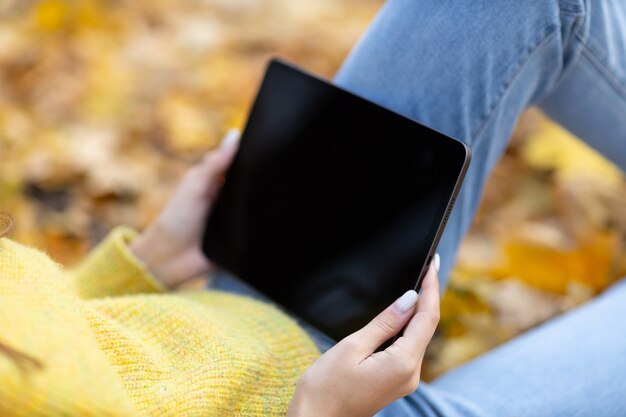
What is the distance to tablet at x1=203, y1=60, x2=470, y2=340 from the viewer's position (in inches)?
28.6

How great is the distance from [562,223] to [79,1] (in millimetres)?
1573

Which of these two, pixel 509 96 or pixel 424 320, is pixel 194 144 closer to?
pixel 509 96

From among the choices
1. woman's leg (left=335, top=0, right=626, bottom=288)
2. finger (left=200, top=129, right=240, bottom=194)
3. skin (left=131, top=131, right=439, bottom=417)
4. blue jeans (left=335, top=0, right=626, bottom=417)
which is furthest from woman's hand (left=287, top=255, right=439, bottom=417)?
finger (left=200, top=129, right=240, bottom=194)

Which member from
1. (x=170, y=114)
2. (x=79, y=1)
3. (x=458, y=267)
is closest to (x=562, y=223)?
(x=458, y=267)

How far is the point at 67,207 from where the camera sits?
1.51m

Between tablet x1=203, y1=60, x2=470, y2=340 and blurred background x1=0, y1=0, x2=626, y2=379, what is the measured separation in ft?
1.31

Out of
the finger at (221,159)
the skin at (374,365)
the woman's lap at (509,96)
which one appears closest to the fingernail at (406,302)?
the skin at (374,365)

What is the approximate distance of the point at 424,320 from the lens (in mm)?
657

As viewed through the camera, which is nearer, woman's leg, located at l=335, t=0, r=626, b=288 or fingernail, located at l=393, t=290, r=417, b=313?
fingernail, located at l=393, t=290, r=417, b=313

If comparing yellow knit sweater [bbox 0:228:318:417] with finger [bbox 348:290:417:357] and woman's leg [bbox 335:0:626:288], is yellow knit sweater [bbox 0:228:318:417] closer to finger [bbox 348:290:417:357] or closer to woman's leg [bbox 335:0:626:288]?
finger [bbox 348:290:417:357]

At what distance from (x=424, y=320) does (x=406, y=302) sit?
1.0 inches

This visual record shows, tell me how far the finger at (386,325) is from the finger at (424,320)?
0.03ft

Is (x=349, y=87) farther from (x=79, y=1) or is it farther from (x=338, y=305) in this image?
(x=79, y=1)

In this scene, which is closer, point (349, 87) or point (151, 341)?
point (151, 341)
